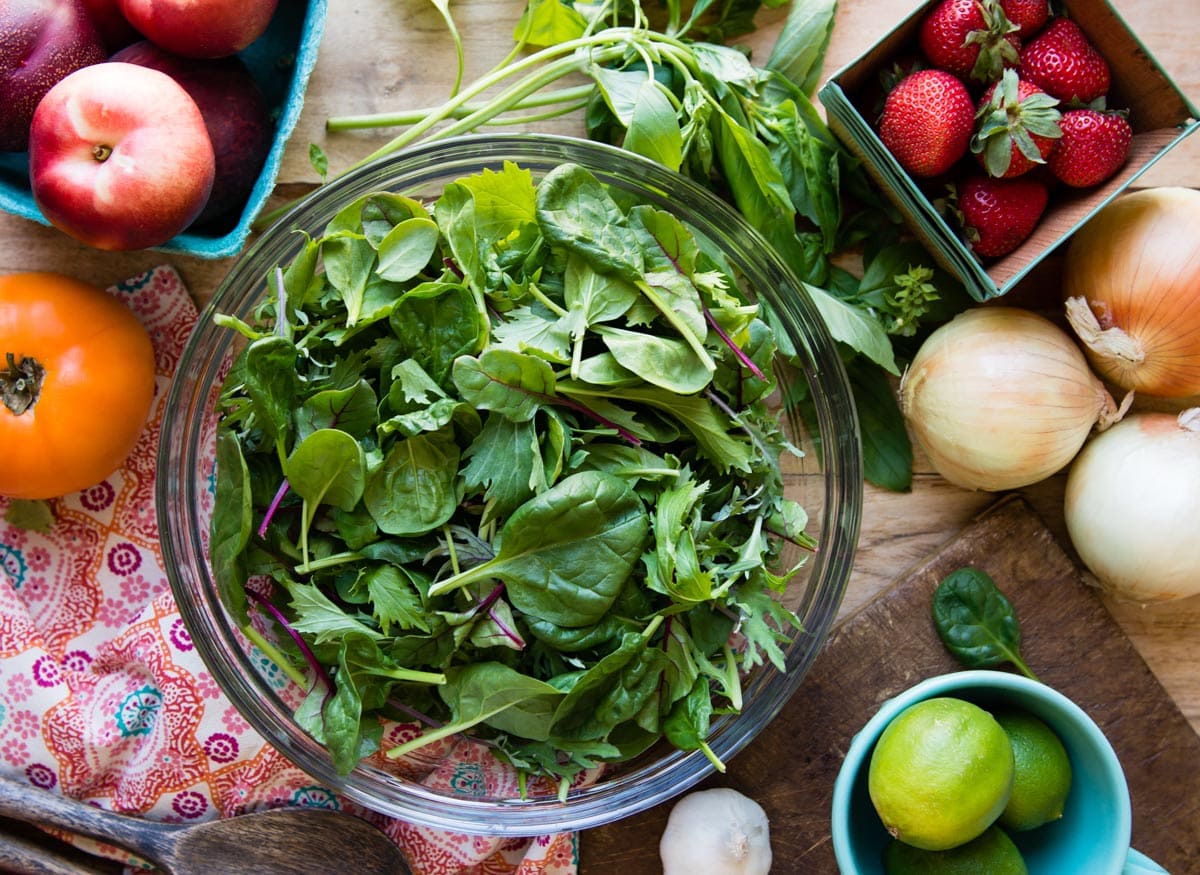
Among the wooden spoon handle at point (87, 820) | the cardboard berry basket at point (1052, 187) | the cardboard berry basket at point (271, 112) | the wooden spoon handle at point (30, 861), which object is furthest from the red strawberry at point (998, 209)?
the wooden spoon handle at point (30, 861)

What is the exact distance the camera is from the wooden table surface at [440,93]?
116 cm

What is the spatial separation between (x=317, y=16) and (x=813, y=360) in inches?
24.3

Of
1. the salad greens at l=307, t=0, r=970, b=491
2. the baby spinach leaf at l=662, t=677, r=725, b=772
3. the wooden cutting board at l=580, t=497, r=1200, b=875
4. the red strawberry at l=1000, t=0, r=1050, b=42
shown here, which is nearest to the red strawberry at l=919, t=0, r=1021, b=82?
the red strawberry at l=1000, t=0, r=1050, b=42

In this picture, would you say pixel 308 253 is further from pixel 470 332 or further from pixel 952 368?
pixel 952 368

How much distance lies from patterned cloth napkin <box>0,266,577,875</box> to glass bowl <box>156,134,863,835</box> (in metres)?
0.09

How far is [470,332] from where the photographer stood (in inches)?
35.3

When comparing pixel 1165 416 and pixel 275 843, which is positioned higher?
pixel 1165 416

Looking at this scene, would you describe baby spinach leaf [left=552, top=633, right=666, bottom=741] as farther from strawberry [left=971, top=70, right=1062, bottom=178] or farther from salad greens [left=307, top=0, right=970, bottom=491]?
strawberry [left=971, top=70, right=1062, bottom=178]

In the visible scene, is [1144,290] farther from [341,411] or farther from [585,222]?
[341,411]

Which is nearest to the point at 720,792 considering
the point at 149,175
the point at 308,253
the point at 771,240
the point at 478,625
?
Answer: the point at 478,625

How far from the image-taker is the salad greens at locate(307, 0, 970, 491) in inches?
40.8

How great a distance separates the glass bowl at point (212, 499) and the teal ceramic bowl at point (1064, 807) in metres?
0.11

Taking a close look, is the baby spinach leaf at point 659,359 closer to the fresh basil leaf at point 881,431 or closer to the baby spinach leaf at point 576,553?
the baby spinach leaf at point 576,553

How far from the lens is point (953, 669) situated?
1168 mm
